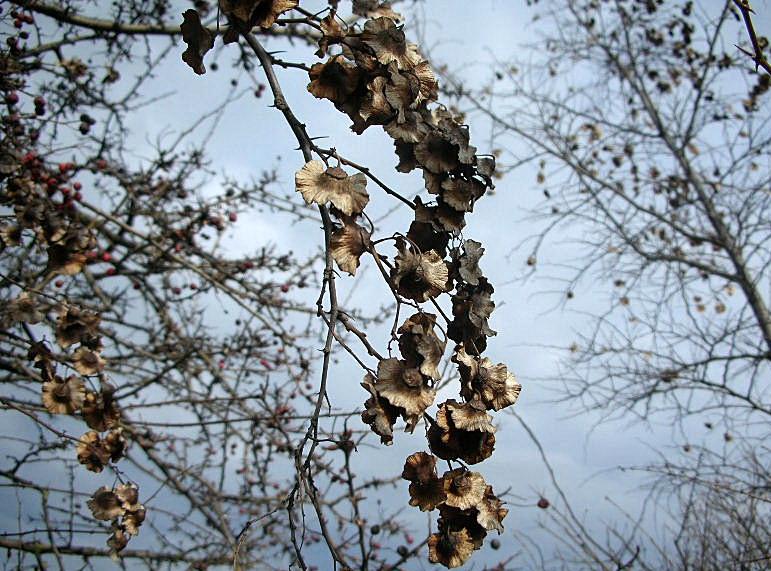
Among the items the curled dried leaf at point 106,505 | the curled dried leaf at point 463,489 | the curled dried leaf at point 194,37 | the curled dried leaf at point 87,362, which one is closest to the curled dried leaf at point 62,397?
the curled dried leaf at point 87,362

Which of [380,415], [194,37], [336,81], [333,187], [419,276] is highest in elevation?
[194,37]

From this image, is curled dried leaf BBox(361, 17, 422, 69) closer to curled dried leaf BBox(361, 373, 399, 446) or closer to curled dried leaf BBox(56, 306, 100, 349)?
curled dried leaf BBox(361, 373, 399, 446)

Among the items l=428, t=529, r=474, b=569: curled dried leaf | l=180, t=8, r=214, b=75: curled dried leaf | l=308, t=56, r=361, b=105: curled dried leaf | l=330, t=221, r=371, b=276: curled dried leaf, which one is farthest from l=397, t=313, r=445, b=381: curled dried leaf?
l=180, t=8, r=214, b=75: curled dried leaf

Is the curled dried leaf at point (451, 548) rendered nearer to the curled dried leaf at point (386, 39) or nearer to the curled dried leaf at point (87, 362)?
the curled dried leaf at point (386, 39)

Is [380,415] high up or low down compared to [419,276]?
down

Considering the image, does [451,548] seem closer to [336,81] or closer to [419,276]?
[419,276]

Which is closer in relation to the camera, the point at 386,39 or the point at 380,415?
Result: the point at 380,415

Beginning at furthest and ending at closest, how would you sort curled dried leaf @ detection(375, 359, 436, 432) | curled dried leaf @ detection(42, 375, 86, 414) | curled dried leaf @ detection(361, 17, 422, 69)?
curled dried leaf @ detection(42, 375, 86, 414)
curled dried leaf @ detection(361, 17, 422, 69)
curled dried leaf @ detection(375, 359, 436, 432)

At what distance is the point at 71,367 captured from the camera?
2.09 metres

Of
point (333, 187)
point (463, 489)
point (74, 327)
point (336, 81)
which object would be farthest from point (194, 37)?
point (74, 327)

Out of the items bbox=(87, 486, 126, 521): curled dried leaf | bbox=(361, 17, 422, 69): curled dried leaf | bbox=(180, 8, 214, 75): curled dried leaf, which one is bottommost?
bbox=(87, 486, 126, 521): curled dried leaf

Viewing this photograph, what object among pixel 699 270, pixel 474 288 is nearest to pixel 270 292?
pixel 474 288

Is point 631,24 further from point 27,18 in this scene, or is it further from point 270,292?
point 27,18

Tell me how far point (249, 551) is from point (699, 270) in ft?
14.8
